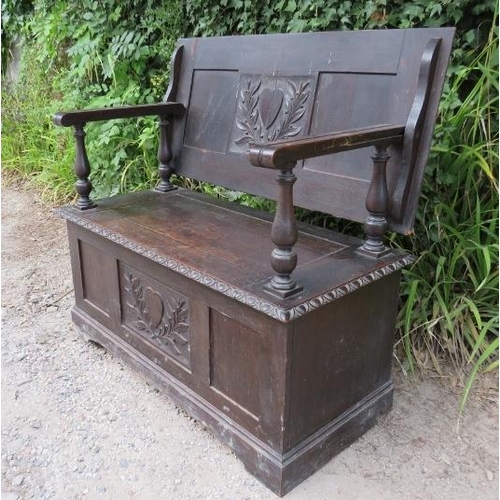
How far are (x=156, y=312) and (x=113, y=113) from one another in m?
0.86

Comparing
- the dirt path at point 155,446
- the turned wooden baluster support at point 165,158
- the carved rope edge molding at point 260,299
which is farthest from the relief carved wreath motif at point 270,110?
the dirt path at point 155,446

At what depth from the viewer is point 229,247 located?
179 cm

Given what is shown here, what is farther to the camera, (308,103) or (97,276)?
(97,276)

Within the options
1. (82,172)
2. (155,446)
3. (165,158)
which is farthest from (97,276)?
(155,446)

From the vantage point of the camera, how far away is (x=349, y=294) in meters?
1.58

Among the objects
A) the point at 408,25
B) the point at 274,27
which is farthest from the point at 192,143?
the point at 408,25

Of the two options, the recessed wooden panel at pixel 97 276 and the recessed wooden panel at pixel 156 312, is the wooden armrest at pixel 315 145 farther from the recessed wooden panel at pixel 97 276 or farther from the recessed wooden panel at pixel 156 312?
the recessed wooden panel at pixel 97 276

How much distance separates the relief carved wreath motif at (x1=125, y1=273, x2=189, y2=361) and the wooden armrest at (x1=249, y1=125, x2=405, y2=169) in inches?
26.6

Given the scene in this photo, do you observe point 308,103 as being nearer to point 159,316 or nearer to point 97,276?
point 159,316

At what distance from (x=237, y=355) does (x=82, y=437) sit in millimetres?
660

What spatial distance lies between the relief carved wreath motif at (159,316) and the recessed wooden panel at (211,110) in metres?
0.68

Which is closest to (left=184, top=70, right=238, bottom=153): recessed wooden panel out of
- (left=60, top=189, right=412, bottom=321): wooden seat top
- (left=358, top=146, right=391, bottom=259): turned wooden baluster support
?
(left=60, top=189, right=412, bottom=321): wooden seat top

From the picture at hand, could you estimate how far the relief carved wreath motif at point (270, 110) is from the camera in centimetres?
196

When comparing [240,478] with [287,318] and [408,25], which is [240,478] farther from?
[408,25]
